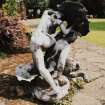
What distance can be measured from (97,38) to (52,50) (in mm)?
6506

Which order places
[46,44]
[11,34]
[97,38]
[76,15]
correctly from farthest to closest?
1. [97,38]
2. [11,34]
3. [76,15]
4. [46,44]

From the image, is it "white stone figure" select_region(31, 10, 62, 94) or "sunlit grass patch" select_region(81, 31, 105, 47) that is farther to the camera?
"sunlit grass patch" select_region(81, 31, 105, 47)

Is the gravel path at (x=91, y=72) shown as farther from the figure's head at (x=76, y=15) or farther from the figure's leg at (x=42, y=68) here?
the figure's head at (x=76, y=15)

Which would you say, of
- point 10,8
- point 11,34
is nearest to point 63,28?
point 11,34

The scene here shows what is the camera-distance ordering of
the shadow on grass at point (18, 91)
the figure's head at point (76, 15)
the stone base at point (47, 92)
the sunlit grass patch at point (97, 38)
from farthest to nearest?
the sunlit grass patch at point (97, 38) → the figure's head at point (76, 15) → the shadow on grass at point (18, 91) → the stone base at point (47, 92)

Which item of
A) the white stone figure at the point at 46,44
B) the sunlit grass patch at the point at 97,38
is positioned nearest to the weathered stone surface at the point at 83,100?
the white stone figure at the point at 46,44

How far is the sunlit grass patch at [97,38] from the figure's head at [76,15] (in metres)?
4.93

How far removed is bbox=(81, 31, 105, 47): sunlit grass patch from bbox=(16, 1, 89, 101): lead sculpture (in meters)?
4.99

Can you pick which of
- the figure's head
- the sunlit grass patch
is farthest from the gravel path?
the figure's head

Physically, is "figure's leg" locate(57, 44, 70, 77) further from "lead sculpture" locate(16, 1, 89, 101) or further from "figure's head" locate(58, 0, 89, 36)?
"figure's head" locate(58, 0, 89, 36)

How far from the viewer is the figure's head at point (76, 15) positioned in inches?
257

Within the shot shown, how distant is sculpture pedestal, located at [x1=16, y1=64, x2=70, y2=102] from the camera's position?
6.12m

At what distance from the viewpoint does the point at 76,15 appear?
658 centimetres

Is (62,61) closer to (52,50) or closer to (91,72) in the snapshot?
(52,50)
